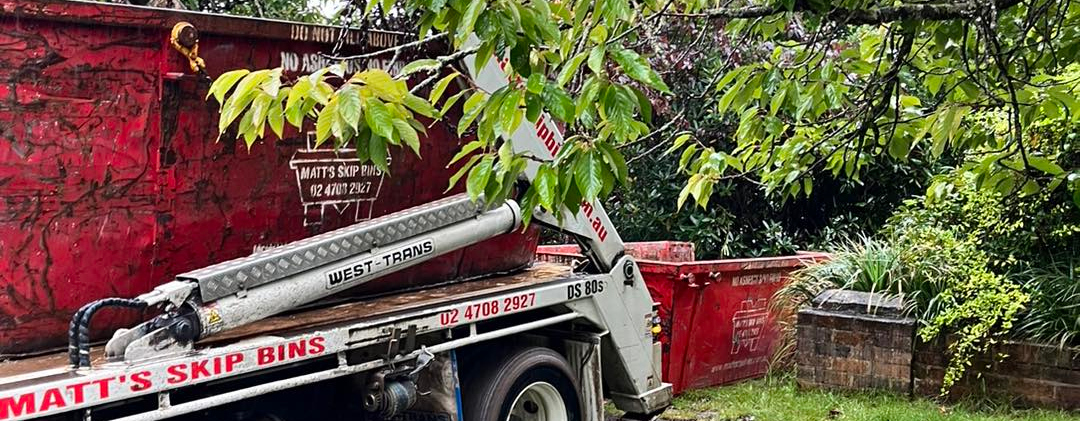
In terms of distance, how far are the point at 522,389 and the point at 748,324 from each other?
3.47 meters

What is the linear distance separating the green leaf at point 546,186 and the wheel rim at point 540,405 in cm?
313

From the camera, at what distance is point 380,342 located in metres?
4.97

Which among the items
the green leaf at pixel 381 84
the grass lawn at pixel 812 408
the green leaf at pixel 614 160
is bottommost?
the grass lawn at pixel 812 408

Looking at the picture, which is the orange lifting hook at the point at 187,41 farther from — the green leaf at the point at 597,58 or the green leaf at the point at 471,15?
the green leaf at the point at 597,58

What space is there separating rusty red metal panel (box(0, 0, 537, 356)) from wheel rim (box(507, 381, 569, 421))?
5.19 feet

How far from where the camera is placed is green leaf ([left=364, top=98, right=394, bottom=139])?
9.79ft

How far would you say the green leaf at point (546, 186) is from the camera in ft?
10.1

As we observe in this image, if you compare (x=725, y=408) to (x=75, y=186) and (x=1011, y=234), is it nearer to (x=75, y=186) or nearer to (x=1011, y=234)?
(x=1011, y=234)

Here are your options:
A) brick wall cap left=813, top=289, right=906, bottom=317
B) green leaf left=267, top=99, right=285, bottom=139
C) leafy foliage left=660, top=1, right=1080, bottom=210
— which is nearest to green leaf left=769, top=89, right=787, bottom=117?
leafy foliage left=660, top=1, right=1080, bottom=210

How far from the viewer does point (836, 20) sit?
3.91 metres

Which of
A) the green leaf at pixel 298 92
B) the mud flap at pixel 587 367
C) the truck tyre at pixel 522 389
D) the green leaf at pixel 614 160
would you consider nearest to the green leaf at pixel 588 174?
the green leaf at pixel 614 160

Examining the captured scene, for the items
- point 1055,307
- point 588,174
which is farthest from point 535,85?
point 1055,307

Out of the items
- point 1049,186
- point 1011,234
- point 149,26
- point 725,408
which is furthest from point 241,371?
point 1011,234

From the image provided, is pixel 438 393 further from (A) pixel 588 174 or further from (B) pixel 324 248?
(A) pixel 588 174
